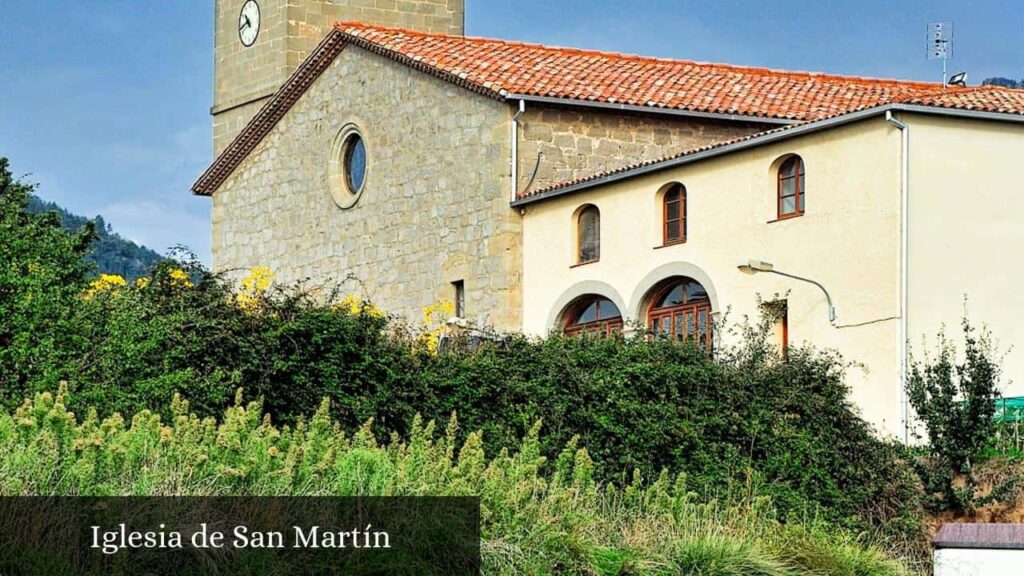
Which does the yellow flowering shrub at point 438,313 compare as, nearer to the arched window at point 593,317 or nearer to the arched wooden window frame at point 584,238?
the arched window at point 593,317

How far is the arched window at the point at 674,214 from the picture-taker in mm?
32531

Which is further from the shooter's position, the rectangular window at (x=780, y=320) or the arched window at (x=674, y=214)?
the arched window at (x=674, y=214)

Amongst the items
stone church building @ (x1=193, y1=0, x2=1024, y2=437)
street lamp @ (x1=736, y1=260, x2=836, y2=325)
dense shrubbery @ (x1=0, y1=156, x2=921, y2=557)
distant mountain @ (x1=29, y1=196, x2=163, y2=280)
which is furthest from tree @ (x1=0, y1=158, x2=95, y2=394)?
distant mountain @ (x1=29, y1=196, x2=163, y2=280)

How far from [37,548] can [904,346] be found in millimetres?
16122

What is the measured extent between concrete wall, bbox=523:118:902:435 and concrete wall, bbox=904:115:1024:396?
1.31ft

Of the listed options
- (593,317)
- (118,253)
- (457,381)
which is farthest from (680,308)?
(118,253)

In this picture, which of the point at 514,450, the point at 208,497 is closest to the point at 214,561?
the point at 208,497

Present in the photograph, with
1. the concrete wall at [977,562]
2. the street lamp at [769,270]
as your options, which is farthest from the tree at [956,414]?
the concrete wall at [977,562]

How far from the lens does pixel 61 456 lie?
16719 millimetres

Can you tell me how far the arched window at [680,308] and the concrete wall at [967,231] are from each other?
13.5ft

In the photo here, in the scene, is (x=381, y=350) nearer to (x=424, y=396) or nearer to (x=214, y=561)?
(x=424, y=396)

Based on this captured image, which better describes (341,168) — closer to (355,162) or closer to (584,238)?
(355,162)

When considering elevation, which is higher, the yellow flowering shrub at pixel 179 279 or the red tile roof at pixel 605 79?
the red tile roof at pixel 605 79

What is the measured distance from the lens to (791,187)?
1203 inches
